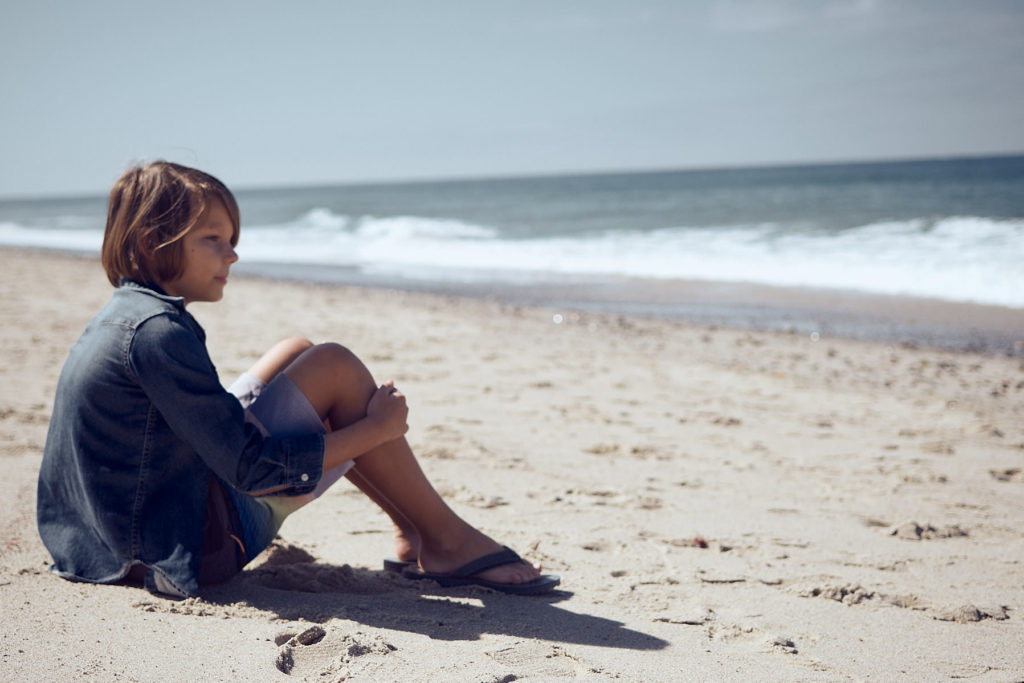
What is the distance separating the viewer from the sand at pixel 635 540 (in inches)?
73.4

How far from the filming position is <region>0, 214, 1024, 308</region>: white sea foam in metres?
9.56

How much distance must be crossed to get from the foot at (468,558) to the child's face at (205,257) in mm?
933

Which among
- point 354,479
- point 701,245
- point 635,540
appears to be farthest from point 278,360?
point 701,245

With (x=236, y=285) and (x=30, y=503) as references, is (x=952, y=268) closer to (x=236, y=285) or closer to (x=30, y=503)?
(x=236, y=285)

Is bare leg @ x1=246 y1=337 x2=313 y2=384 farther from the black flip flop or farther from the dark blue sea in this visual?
the dark blue sea

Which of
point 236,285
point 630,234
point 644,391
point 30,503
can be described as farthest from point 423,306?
point 630,234

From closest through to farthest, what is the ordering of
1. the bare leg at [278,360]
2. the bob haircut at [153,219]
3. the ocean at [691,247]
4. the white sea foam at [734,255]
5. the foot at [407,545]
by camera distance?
the bob haircut at [153,219] → the bare leg at [278,360] → the foot at [407,545] → the white sea foam at [734,255] → the ocean at [691,247]

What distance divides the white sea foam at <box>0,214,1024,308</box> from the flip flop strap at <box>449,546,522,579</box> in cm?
780

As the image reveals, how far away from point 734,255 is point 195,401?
11979 mm

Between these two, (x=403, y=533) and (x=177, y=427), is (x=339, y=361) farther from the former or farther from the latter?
(x=403, y=533)

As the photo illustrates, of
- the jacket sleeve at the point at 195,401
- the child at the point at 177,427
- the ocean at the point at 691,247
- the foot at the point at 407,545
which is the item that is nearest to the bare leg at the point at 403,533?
the foot at the point at 407,545

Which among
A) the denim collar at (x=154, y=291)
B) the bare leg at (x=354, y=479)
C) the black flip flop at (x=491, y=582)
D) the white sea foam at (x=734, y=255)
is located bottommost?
the black flip flop at (x=491, y=582)

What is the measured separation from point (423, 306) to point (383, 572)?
6628 mm

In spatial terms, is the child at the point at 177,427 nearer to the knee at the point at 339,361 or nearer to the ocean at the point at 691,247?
the knee at the point at 339,361
